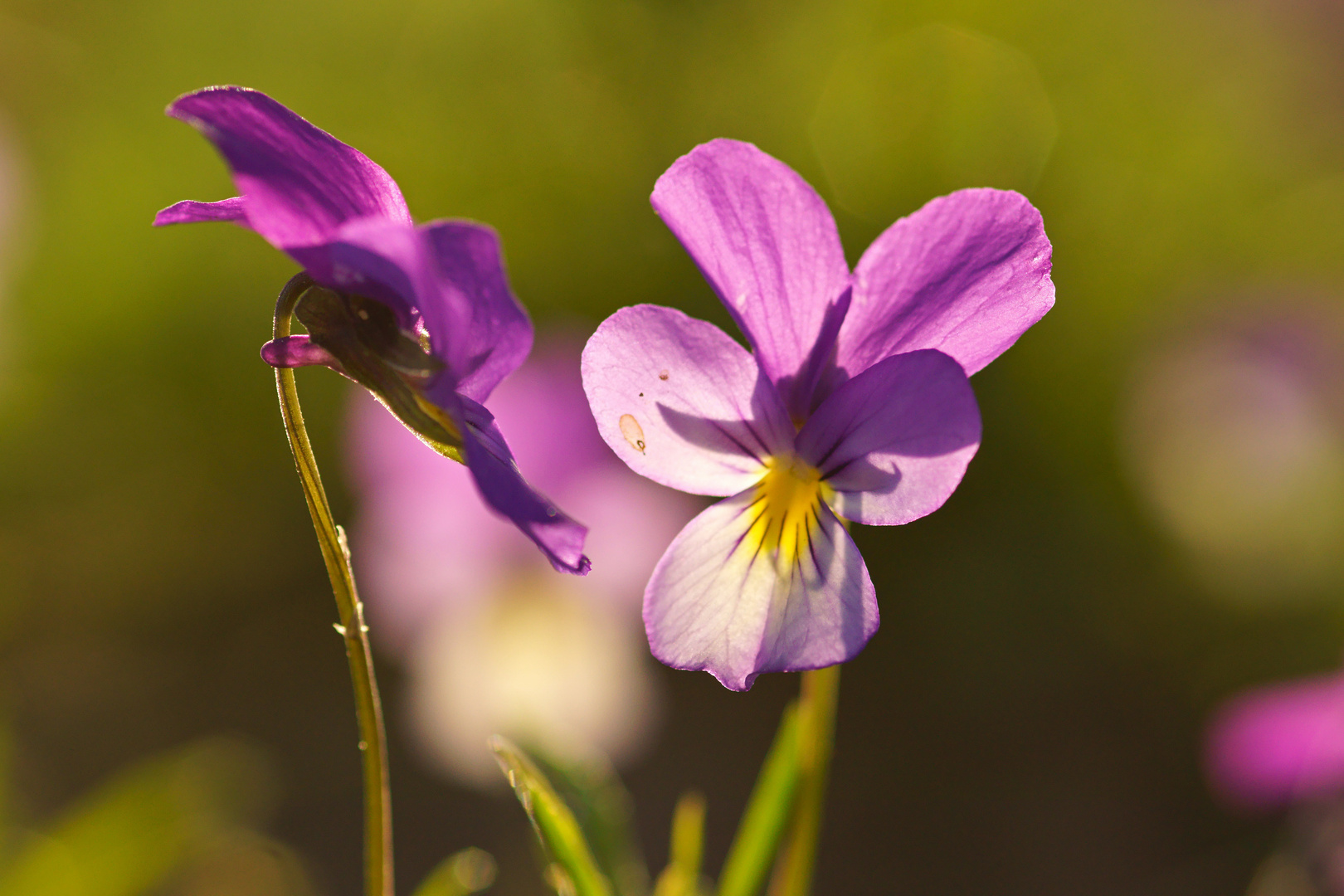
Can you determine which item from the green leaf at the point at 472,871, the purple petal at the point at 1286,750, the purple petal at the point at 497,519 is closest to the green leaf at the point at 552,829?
the green leaf at the point at 472,871

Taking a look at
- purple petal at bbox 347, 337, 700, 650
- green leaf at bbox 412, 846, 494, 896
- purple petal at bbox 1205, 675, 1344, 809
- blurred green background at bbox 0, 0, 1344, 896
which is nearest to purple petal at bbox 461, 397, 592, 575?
green leaf at bbox 412, 846, 494, 896

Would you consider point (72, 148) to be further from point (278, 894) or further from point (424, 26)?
point (278, 894)

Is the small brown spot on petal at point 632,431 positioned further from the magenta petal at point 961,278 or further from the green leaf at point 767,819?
the green leaf at point 767,819

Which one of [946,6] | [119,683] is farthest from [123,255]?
[946,6]

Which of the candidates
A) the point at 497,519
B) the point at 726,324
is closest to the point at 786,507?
the point at 497,519

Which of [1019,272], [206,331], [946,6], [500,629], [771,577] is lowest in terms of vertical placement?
[500,629]

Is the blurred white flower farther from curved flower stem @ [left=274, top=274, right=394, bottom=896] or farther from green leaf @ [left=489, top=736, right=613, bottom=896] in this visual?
curved flower stem @ [left=274, top=274, right=394, bottom=896]
